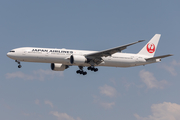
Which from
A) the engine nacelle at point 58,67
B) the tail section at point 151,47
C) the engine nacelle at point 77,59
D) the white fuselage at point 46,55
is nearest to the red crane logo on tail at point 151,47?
the tail section at point 151,47

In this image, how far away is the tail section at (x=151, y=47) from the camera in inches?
2457

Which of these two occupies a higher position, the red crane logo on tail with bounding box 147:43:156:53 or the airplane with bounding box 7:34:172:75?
the red crane logo on tail with bounding box 147:43:156:53

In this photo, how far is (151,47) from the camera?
2506 inches

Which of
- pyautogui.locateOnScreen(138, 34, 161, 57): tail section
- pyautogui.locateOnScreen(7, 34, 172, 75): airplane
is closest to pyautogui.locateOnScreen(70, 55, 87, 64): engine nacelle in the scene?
pyautogui.locateOnScreen(7, 34, 172, 75): airplane

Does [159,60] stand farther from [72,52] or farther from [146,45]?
[72,52]

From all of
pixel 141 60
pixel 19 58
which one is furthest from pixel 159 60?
pixel 19 58

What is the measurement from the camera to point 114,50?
53.6 meters

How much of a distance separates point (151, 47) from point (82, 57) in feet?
53.4

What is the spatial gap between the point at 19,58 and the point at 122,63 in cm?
1800

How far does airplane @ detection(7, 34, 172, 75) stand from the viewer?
2067 inches

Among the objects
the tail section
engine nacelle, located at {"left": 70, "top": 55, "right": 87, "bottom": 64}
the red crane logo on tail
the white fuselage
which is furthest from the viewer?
the red crane logo on tail

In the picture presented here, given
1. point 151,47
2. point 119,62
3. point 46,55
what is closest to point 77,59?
point 46,55

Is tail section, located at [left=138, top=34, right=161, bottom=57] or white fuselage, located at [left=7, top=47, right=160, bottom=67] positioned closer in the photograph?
white fuselage, located at [left=7, top=47, right=160, bottom=67]

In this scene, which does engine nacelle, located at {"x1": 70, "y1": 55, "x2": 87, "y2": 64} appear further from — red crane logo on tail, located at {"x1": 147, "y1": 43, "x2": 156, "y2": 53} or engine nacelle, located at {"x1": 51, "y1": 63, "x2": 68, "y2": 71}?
red crane logo on tail, located at {"x1": 147, "y1": 43, "x2": 156, "y2": 53}
